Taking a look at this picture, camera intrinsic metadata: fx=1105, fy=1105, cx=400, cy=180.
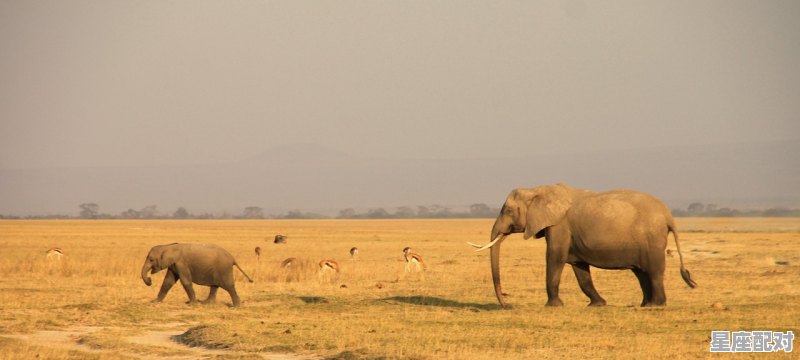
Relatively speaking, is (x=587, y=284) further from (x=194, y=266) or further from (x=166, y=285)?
(x=166, y=285)

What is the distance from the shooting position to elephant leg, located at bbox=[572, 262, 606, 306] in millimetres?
24641

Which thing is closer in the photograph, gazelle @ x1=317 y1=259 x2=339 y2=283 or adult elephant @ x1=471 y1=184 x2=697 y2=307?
Result: adult elephant @ x1=471 y1=184 x2=697 y2=307

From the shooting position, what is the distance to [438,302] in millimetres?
26641

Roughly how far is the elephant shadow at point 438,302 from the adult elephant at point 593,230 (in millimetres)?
924

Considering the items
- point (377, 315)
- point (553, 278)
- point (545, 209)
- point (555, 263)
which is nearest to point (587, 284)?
point (553, 278)

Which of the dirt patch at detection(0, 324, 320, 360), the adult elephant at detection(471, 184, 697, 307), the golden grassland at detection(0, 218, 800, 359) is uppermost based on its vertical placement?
the adult elephant at detection(471, 184, 697, 307)

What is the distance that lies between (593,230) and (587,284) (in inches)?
60.9

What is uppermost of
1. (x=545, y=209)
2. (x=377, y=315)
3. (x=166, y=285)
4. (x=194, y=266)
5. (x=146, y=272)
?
(x=545, y=209)

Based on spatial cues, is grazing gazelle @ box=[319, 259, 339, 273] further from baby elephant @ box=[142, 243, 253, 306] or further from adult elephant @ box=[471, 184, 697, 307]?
adult elephant @ box=[471, 184, 697, 307]

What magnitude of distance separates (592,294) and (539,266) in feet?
56.9

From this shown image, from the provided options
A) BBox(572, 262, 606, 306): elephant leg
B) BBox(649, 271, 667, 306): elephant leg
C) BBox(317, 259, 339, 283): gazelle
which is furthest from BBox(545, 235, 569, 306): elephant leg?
BBox(317, 259, 339, 283): gazelle

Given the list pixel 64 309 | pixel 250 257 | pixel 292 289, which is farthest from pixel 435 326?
pixel 250 257

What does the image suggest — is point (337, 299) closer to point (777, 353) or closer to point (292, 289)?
point (292, 289)

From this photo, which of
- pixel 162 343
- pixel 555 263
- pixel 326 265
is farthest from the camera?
pixel 326 265
